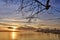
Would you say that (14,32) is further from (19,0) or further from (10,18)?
(19,0)

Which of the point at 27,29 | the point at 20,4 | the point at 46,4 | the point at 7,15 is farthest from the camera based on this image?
the point at 27,29

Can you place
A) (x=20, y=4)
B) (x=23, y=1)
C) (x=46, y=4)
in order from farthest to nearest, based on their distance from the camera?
(x=20, y=4) → (x=23, y=1) → (x=46, y=4)

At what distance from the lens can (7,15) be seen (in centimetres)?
284

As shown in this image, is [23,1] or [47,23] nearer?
[23,1]

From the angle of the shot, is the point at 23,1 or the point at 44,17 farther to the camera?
the point at 44,17

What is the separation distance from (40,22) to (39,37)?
23cm

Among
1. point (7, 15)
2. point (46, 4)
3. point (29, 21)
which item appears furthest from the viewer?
point (7, 15)

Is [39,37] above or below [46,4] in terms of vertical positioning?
below

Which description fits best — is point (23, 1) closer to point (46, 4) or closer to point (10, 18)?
point (46, 4)

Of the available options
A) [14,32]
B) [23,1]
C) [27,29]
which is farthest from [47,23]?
[23,1]

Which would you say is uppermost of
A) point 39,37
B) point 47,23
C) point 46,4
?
point 46,4

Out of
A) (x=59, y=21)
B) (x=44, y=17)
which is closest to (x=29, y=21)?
(x=44, y=17)

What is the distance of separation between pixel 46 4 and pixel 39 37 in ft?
3.12

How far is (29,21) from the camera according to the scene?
264 cm
